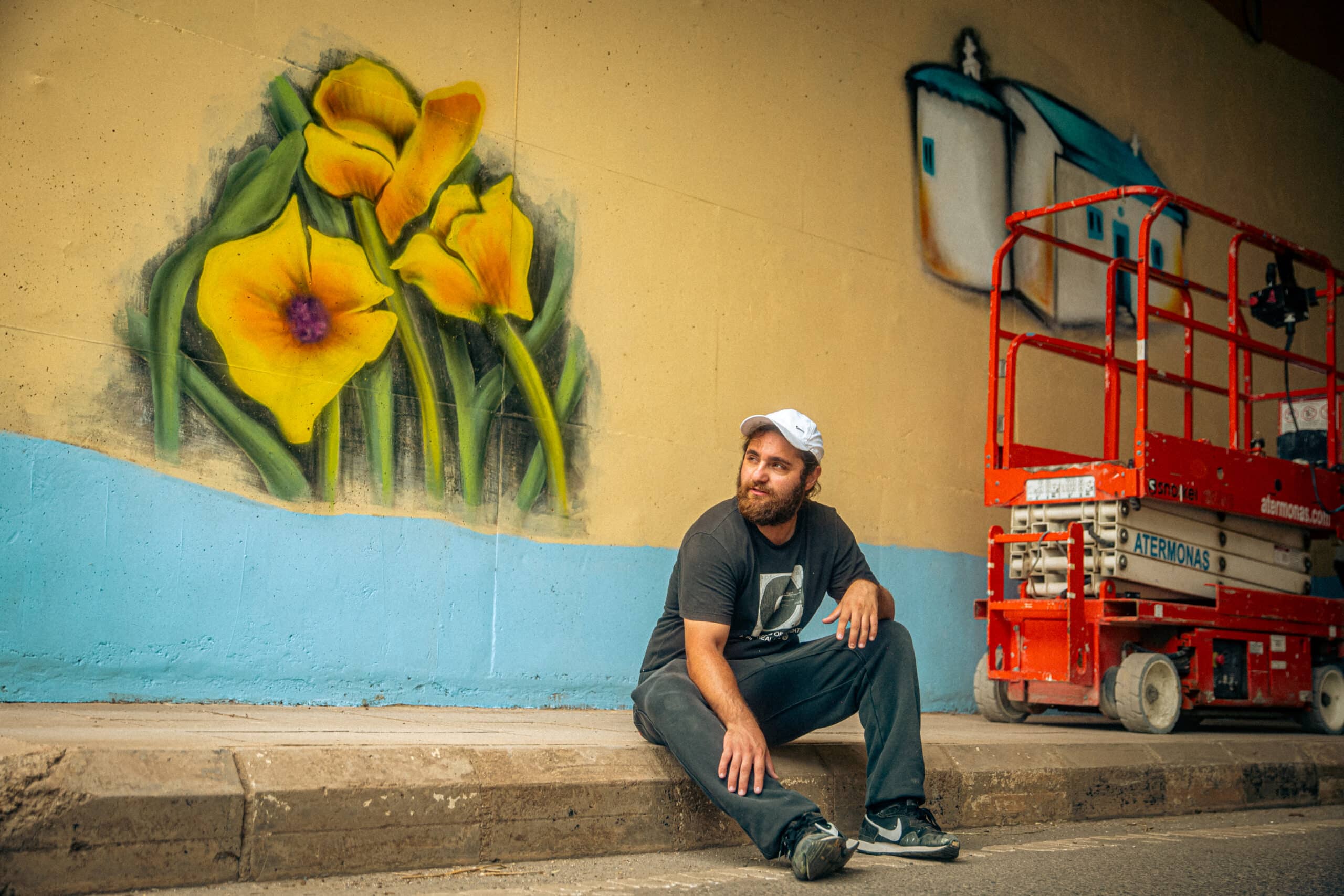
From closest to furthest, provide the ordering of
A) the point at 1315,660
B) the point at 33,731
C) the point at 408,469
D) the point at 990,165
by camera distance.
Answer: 1. the point at 33,731
2. the point at 408,469
3. the point at 1315,660
4. the point at 990,165

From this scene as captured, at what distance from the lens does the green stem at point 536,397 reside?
5.53m

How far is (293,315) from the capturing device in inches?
195

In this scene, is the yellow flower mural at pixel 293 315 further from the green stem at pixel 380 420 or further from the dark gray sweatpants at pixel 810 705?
the dark gray sweatpants at pixel 810 705

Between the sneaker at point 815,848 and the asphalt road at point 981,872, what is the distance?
4cm

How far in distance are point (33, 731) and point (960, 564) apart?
5.57 metres

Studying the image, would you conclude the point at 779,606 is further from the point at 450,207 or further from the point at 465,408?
the point at 450,207

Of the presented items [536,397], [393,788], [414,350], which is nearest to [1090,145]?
[536,397]

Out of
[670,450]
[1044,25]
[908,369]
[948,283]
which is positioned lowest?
[670,450]

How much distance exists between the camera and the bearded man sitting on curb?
3254mm

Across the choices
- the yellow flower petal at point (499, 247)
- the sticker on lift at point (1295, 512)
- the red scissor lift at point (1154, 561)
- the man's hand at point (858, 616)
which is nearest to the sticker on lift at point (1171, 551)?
the red scissor lift at point (1154, 561)

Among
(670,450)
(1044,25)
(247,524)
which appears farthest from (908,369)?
(247,524)

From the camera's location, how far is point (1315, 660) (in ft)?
24.0

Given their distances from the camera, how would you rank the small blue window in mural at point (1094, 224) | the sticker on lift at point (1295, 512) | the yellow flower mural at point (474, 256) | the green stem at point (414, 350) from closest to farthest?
1. the green stem at point (414, 350)
2. the yellow flower mural at point (474, 256)
3. the sticker on lift at point (1295, 512)
4. the small blue window in mural at point (1094, 224)

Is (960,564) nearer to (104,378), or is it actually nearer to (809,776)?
(809,776)
